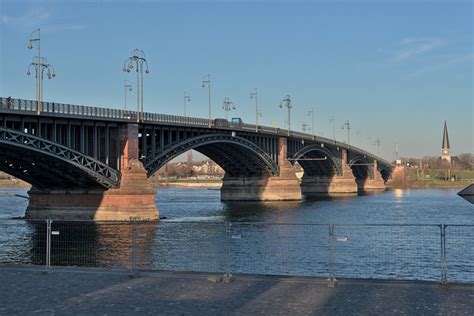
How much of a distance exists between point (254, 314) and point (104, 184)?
5444 cm

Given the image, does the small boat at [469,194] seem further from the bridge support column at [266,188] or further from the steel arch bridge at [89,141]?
the bridge support column at [266,188]

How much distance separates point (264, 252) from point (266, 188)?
78436mm

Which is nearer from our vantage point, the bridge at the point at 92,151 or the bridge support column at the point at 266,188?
the bridge at the point at 92,151

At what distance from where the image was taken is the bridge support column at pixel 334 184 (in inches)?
6073

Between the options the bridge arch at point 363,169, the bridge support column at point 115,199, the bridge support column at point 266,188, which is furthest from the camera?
the bridge arch at point 363,169

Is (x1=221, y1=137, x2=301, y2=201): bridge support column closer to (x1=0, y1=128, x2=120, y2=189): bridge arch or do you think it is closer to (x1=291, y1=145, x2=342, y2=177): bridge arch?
(x1=291, y1=145, x2=342, y2=177): bridge arch

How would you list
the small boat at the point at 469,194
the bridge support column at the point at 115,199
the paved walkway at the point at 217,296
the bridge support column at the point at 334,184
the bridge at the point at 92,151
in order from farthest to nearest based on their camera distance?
the bridge support column at the point at 334,184, the bridge support column at the point at 115,199, the bridge at the point at 92,151, the paved walkway at the point at 217,296, the small boat at the point at 469,194

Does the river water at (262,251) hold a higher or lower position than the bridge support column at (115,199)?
lower

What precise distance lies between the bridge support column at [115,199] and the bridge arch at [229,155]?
4.18 m

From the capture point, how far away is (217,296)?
14422mm

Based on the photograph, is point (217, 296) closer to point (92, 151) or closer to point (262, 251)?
point (262, 251)

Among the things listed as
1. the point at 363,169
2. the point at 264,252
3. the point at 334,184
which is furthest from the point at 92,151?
the point at 363,169

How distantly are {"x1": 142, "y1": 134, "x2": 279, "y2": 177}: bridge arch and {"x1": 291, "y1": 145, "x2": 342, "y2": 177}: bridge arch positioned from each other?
28441 mm

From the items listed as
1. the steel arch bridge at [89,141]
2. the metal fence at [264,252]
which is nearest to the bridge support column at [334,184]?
the steel arch bridge at [89,141]
